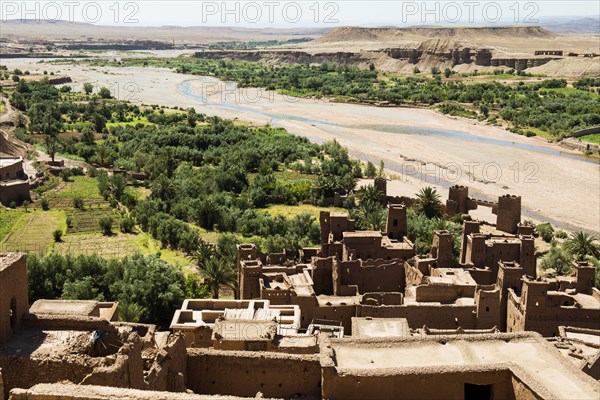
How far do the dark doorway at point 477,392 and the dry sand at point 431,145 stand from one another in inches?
1158

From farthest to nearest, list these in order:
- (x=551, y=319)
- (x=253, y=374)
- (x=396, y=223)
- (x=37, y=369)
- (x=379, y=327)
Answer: (x=396, y=223), (x=551, y=319), (x=379, y=327), (x=253, y=374), (x=37, y=369)

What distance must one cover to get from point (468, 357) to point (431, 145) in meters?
51.8

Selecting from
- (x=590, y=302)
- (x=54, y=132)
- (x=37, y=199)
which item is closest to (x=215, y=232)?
(x=37, y=199)

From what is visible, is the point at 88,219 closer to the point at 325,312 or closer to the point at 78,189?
the point at 78,189

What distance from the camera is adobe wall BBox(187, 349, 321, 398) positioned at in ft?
42.8

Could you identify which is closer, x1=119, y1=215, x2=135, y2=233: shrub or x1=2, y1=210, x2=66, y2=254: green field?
x1=2, y1=210, x2=66, y2=254: green field

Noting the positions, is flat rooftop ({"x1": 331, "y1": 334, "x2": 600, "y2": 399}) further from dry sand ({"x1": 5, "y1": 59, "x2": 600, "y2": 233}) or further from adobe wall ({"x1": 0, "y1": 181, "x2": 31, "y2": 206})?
adobe wall ({"x1": 0, "y1": 181, "x2": 31, "y2": 206})

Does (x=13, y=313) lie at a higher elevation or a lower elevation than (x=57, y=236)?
higher

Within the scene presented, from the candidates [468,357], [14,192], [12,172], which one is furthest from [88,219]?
[468,357]

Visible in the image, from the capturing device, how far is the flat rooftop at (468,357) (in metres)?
11.6

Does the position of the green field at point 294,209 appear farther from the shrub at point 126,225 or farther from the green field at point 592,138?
the green field at point 592,138

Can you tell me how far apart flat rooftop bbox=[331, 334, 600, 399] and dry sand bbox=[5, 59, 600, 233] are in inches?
1116

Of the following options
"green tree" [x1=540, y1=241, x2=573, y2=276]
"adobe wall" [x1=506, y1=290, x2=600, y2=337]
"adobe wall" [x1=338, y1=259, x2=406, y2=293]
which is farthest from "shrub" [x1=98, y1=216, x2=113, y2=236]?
"adobe wall" [x1=506, y1=290, x2=600, y2=337]

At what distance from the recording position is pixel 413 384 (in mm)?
11688
